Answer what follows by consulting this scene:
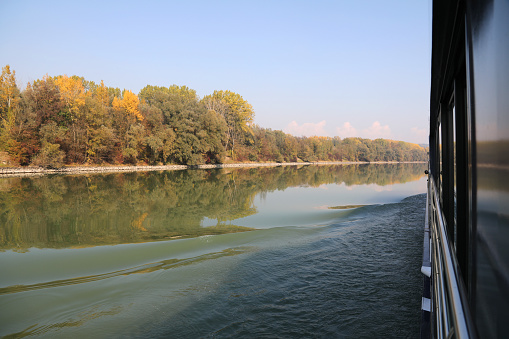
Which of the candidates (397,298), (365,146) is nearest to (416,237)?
(397,298)

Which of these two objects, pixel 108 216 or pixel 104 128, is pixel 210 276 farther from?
pixel 104 128

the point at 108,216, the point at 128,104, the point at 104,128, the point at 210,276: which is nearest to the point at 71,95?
the point at 104,128

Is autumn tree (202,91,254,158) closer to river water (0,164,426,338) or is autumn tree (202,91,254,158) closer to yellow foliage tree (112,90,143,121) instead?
yellow foliage tree (112,90,143,121)

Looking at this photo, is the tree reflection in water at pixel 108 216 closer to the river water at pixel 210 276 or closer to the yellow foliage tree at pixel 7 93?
the river water at pixel 210 276

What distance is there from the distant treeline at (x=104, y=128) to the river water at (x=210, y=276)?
2808 centimetres

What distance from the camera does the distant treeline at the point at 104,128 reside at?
32844mm

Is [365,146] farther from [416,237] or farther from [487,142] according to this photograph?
[487,142]

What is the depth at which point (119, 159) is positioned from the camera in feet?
143

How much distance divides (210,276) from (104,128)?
123ft

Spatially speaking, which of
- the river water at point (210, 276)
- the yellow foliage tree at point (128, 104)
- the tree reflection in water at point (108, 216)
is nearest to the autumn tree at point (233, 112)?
the yellow foliage tree at point (128, 104)

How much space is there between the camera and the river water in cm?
356

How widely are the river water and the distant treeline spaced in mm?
28078

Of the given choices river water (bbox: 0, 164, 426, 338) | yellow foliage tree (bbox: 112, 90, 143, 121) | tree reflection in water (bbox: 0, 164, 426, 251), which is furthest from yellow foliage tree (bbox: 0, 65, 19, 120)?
river water (bbox: 0, 164, 426, 338)

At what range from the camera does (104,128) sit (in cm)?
3775
